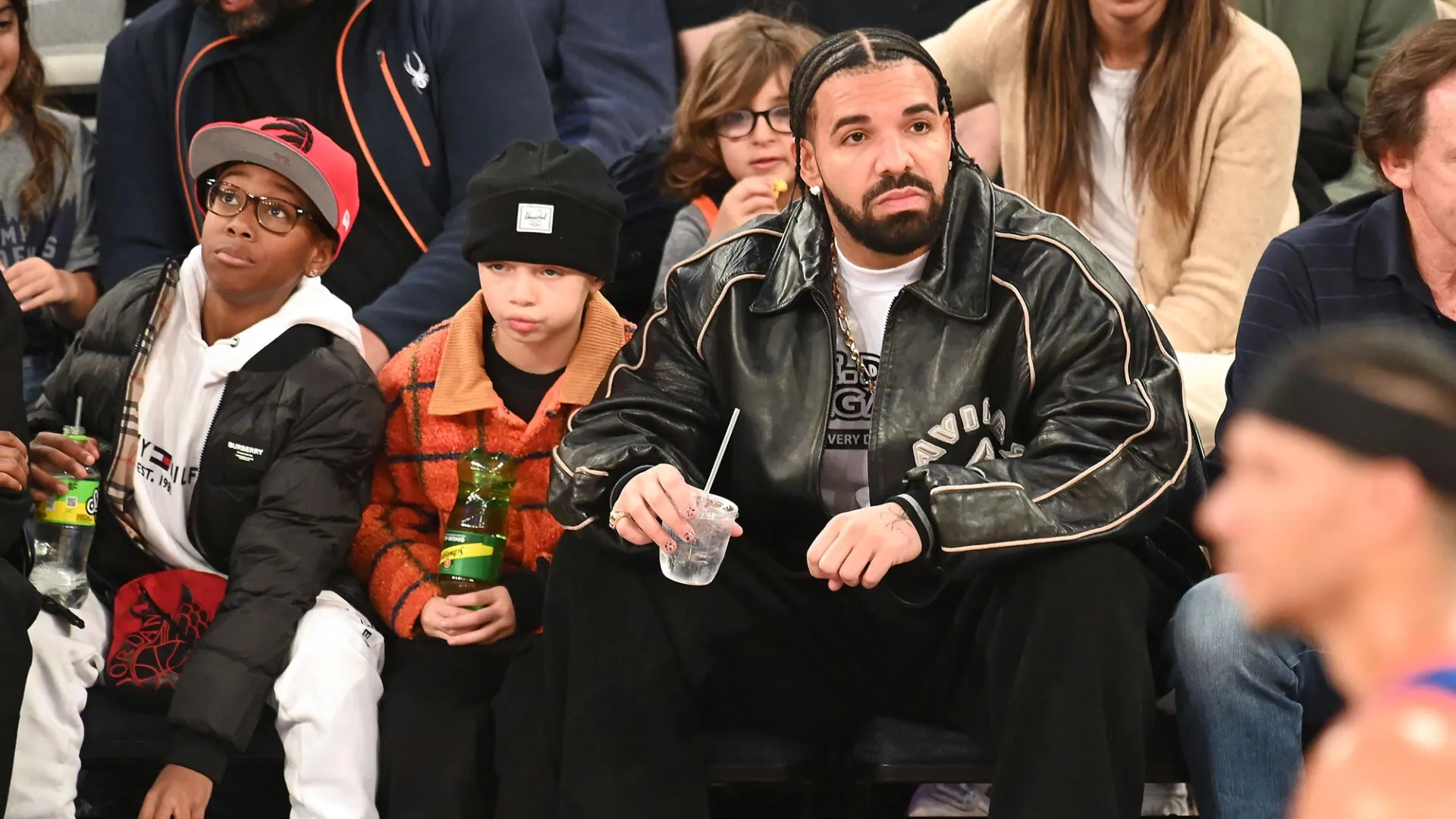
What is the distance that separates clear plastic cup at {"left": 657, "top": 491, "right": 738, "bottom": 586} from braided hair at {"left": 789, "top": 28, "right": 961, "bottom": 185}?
77 cm

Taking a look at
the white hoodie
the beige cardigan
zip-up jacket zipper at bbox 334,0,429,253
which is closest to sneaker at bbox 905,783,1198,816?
the beige cardigan

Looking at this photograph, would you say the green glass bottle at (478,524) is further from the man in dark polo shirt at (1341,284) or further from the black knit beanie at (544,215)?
the man in dark polo shirt at (1341,284)

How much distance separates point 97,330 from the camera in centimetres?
322

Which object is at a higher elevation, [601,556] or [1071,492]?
[1071,492]

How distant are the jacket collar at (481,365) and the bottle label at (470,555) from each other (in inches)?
10.8

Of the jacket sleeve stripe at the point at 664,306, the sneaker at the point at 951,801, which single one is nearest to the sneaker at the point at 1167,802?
the sneaker at the point at 951,801

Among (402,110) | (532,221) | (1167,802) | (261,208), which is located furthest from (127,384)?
(1167,802)

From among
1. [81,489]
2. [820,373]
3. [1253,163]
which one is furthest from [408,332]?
[1253,163]

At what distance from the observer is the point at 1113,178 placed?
377 cm

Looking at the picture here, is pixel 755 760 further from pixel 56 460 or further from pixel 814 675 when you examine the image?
pixel 56 460

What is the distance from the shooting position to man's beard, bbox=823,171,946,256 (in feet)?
9.31

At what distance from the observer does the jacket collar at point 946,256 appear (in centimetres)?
281

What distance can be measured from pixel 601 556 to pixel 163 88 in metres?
1.94

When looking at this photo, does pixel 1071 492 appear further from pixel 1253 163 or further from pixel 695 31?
pixel 695 31
